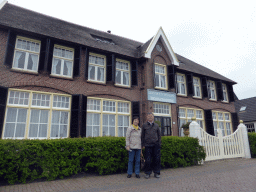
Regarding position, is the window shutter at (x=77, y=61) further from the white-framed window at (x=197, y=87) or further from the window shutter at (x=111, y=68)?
the white-framed window at (x=197, y=87)

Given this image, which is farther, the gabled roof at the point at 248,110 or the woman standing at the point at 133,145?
the gabled roof at the point at 248,110

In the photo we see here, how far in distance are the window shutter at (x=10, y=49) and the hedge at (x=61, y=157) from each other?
506 cm

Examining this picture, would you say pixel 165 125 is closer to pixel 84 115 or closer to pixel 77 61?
pixel 84 115

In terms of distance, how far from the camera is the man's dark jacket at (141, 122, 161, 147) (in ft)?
18.5

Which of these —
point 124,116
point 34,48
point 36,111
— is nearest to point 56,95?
point 36,111

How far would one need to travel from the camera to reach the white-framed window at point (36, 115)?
827 centimetres

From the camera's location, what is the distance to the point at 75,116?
9.32 m

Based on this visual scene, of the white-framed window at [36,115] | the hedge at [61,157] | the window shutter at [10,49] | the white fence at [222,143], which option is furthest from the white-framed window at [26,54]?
the white fence at [222,143]

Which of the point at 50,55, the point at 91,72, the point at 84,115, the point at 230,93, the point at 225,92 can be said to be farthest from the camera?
the point at 225,92

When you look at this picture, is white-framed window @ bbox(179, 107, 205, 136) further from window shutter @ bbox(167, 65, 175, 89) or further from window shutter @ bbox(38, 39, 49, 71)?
window shutter @ bbox(38, 39, 49, 71)

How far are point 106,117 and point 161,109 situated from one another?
165 inches

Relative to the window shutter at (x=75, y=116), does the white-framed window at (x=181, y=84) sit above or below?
above

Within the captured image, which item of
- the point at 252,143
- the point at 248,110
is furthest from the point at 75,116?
the point at 248,110

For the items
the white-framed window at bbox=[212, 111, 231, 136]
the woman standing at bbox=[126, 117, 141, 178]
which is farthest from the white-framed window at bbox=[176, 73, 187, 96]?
the woman standing at bbox=[126, 117, 141, 178]
